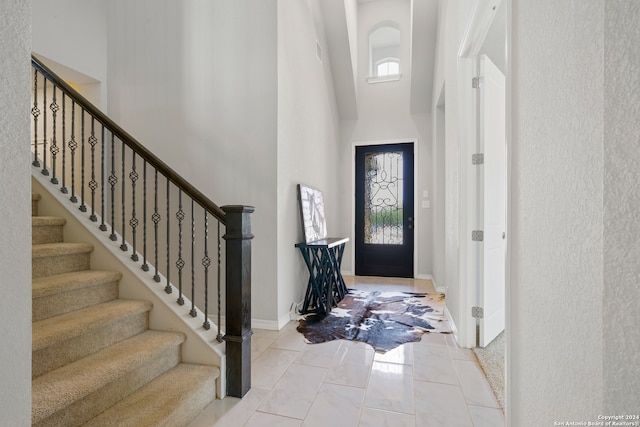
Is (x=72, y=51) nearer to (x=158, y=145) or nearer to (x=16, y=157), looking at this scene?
(x=158, y=145)

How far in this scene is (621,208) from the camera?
0.69 metres

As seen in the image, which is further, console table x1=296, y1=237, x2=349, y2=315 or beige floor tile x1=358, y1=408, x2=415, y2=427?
console table x1=296, y1=237, x2=349, y2=315

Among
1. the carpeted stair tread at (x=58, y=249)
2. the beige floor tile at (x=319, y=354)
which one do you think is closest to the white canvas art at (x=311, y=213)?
the beige floor tile at (x=319, y=354)

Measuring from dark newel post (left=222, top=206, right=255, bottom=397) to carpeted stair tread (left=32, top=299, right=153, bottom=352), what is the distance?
548mm

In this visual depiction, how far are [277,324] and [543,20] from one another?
2.84m

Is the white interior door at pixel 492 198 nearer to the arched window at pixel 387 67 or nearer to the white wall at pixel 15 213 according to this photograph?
the white wall at pixel 15 213

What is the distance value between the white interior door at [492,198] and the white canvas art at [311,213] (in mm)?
1818

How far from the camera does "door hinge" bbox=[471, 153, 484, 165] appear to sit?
2555 mm

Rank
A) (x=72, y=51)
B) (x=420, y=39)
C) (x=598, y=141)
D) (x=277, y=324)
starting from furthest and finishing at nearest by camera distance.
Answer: (x=420, y=39)
(x=72, y=51)
(x=277, y=324)
(x=598, y=141)

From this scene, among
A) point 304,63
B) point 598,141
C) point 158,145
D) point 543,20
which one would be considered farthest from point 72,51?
point 598,141

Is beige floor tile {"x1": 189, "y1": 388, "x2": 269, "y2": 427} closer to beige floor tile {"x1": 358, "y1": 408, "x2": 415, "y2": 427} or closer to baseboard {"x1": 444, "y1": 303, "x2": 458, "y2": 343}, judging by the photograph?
beige floor tile {"x1": 358, "y1": 408, "x2": 415, "y2": 427}

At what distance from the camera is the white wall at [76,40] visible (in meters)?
3.19

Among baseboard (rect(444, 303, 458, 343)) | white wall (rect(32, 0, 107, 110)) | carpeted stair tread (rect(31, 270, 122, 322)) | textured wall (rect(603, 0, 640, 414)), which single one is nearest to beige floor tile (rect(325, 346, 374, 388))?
baseboard (rect(444, 303, 458, 343))

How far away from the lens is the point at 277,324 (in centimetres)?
307
